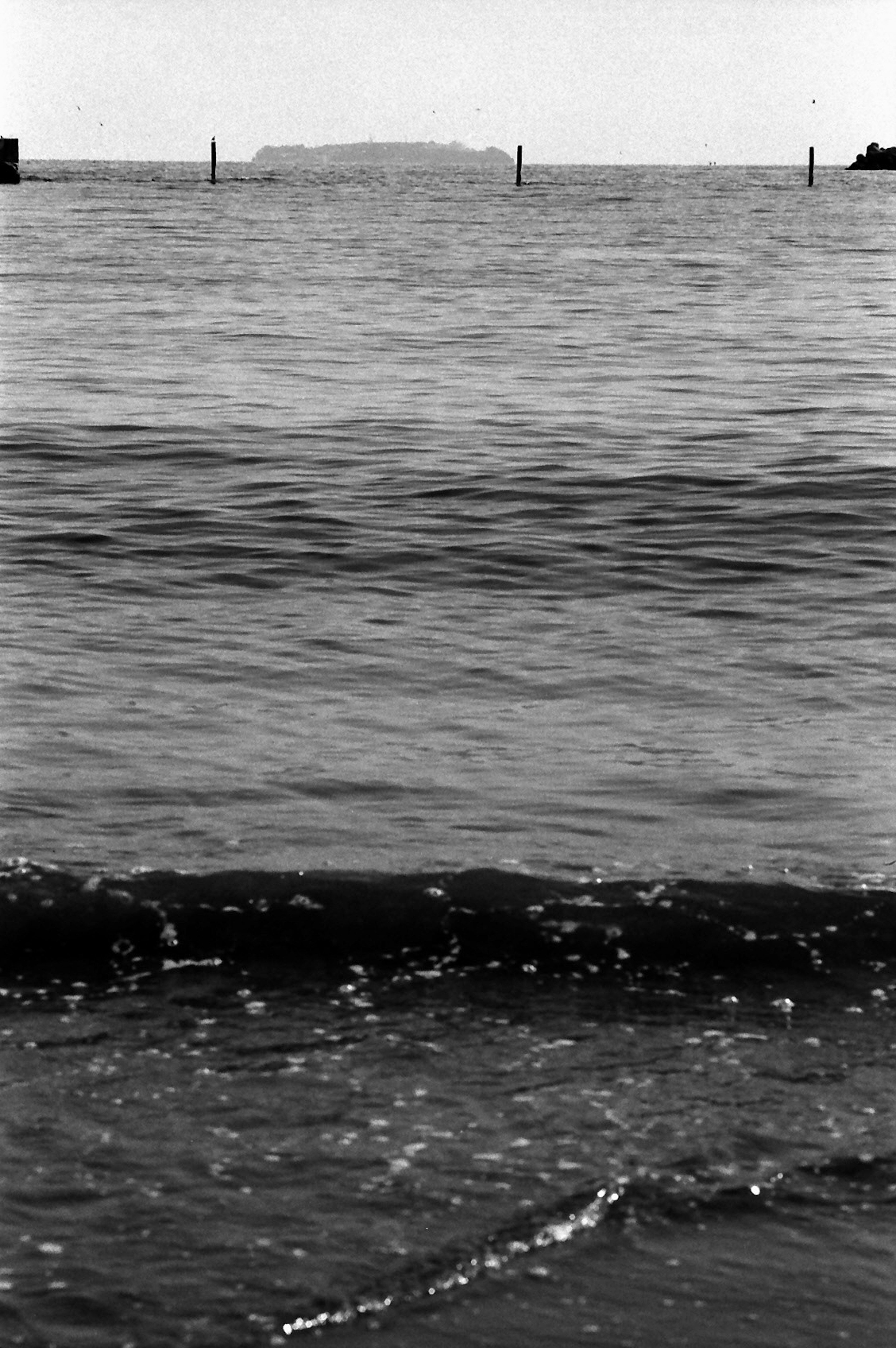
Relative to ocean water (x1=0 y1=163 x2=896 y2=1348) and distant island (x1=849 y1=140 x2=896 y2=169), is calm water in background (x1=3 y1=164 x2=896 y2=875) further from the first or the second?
distant island (x1=849 y1=140 x2=896 y2=169)

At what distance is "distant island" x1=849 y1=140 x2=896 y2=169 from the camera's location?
563 feet

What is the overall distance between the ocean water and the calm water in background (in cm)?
4

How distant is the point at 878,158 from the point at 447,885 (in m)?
177

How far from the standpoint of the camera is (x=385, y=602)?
11367mm

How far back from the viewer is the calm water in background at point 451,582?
705 centimetres

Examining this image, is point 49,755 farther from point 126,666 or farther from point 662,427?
point 662,427

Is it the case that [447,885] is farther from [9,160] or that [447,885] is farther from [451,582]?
[9,160]

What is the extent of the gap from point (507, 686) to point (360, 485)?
21.6 ft

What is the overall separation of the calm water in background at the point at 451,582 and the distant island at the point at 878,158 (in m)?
150

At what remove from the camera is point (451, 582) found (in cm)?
1196

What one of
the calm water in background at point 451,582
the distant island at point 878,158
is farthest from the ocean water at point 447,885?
the distant island at point 878,158

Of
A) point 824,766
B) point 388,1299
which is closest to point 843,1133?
point 388,1299

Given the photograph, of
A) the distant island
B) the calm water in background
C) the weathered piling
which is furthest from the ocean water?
the distant island

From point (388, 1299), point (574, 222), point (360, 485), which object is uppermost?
point (574, 222)
